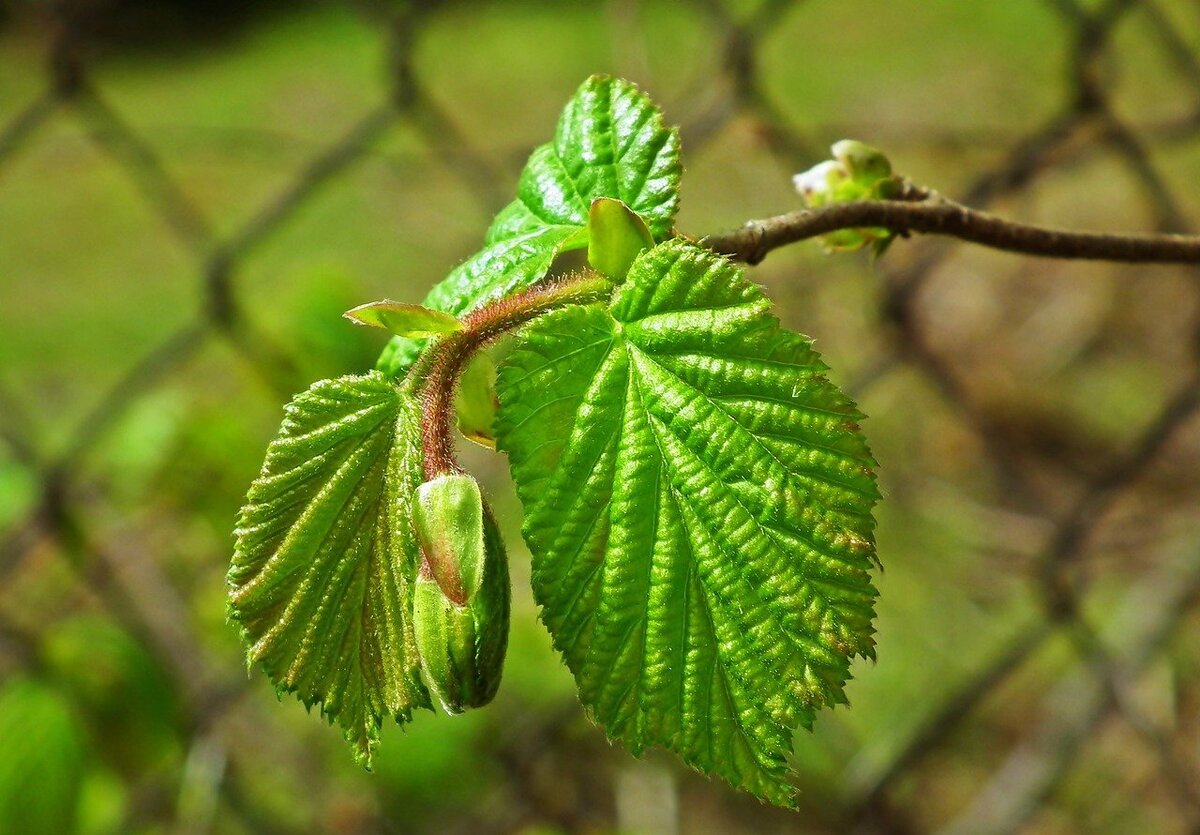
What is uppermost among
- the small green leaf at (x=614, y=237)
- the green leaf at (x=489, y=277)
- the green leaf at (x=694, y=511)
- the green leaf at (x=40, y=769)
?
the green leaf at (x=40, y=769)

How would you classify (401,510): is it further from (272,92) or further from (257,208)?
(272,92)

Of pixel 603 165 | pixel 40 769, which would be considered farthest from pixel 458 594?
pixel 40 769

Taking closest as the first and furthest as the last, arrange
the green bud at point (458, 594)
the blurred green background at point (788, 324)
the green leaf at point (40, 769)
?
the green bud at point (458, 594) → the green leaf at point (40, 769) → the blurred green background at point (788, 324)

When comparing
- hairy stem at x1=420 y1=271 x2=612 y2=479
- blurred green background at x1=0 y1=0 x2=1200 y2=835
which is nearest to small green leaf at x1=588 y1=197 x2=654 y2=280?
hairy stem at x1=420 y1=271 x2=612 y2=479

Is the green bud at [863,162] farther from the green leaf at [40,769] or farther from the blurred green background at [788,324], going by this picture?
the green leaf at [40,769]

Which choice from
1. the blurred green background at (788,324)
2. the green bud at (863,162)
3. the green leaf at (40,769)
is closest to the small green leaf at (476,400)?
the green bud at (863,162)

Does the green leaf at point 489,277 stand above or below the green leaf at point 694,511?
above

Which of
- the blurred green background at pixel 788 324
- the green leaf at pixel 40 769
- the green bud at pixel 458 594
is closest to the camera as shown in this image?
the green bud at pixel 458 594
